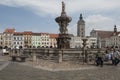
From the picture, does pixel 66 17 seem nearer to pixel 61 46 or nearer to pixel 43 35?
pixel 61 46

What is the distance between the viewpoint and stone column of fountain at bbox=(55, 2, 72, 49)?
44.3m

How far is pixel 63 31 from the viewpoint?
4481 centimetres

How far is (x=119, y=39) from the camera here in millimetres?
170250

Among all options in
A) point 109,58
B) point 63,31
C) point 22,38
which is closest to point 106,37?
point 22,38

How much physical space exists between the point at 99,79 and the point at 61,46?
29266 mm

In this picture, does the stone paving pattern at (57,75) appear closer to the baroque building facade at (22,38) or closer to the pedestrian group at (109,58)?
Answer: the pedestrian group at (109,58)

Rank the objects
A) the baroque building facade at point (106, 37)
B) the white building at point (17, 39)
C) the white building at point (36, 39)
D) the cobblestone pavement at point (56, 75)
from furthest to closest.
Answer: the white building at point (36, 39) < the baroque building facade at point (106, 37) < the white building at point (17, 39) < the cobblestone pavement at point (56, 75)

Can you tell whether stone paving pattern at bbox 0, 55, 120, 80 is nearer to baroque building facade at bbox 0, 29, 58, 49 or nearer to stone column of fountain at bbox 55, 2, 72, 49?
stone column of fountain at bbox 55, 2, 72, 49

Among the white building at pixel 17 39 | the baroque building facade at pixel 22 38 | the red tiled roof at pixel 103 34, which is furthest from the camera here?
the red tiled roof at pixel 103 34

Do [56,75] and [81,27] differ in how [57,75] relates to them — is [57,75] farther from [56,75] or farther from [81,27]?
[81,27]

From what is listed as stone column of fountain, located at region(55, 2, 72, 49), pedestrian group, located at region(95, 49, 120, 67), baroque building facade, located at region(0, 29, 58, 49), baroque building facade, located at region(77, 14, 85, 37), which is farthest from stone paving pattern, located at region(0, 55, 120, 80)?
baroque building facade, located at region(0, 29, 58, 49)

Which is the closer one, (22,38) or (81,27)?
(81,27)

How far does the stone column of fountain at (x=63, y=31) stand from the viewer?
1745 inches

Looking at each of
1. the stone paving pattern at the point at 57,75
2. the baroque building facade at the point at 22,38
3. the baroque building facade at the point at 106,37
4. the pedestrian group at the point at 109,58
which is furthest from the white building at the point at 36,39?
the stone paving pattern at the point at 57,75
